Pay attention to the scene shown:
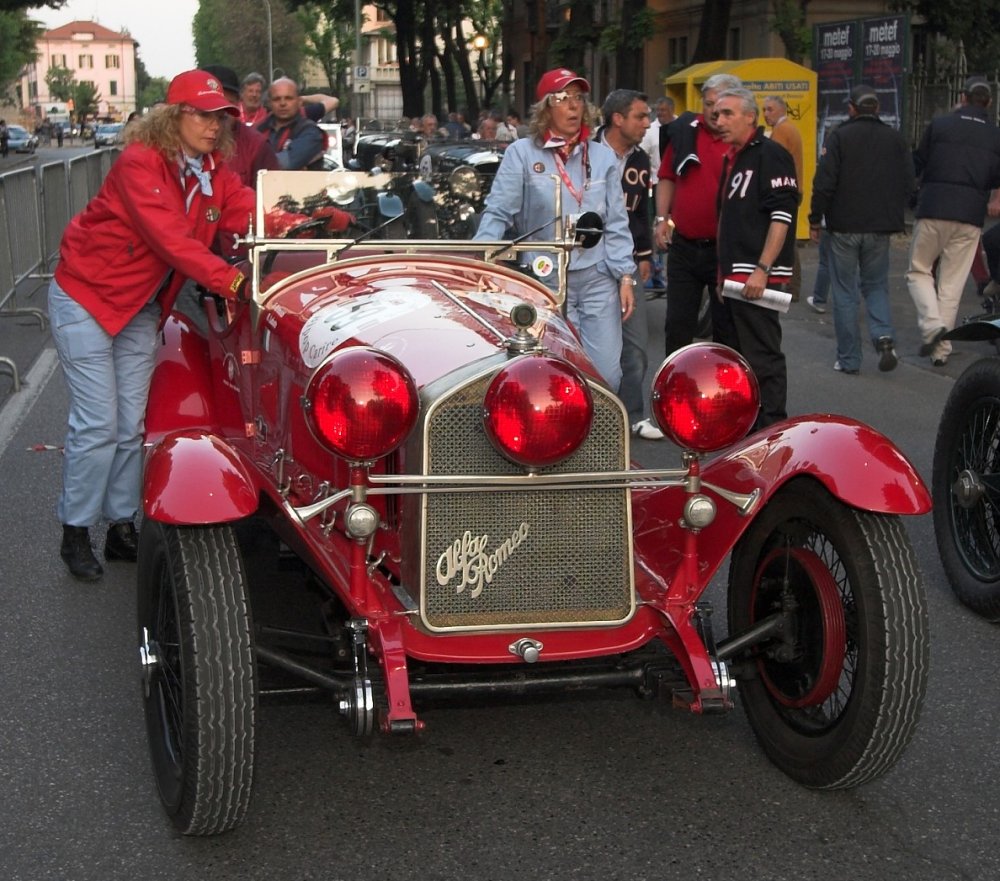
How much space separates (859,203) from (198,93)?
6.05 m

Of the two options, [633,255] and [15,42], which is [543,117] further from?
[15,42]

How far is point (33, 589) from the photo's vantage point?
18.2ft

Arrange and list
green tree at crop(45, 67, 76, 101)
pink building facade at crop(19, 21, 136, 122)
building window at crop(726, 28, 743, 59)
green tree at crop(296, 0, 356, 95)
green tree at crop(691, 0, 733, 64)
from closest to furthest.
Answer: green tree at crop(691, 0, 733, 64) → building window at crop(726, 28, 743, 59) → green tree at crop(296, 0, 356, 95) → green tree at crop(45, 67, 76, 101) → pink building facade at crop(19, 21, 136, 122)

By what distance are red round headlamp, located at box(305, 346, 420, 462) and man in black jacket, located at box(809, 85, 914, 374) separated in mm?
7052

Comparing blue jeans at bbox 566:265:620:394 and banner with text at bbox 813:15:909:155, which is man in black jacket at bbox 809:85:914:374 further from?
banner with text at bbox 813:15:909:155

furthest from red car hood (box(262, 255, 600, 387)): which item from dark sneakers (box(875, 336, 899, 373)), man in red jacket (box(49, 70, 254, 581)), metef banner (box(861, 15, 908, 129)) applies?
metef banner (box(861, 15, 908, 129))

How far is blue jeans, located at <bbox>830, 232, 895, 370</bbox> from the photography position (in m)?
10.0

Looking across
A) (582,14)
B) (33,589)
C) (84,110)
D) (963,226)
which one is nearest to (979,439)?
(33,589)

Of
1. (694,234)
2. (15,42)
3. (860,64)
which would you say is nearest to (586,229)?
(694,234)

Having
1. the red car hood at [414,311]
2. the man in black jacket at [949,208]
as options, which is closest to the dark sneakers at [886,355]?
the man in black jacket at [949,208]

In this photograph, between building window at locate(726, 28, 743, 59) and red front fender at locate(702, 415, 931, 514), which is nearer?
red front fender at locate(702, 415, 931, 514)

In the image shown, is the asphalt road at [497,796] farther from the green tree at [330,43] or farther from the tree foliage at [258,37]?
the tree foliage at [258,37]

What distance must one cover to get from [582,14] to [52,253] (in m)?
15.9

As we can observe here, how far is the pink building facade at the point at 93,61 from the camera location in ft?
621
